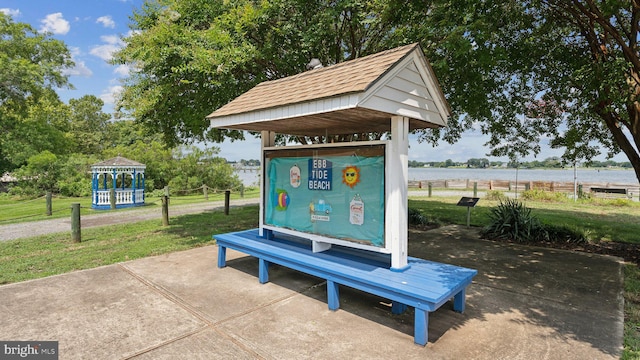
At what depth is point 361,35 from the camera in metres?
9.60

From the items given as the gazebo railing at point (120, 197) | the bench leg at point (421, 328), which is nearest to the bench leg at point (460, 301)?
the bench leg at point (421, 328)

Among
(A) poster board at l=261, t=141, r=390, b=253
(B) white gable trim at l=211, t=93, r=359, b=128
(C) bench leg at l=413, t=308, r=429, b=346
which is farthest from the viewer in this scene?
(A) poster board at l=261, t=141, r=390, b=253

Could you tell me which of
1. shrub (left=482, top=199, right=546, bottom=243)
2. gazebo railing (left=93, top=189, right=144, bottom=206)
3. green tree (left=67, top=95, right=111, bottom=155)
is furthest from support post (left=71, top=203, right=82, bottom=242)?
green tree (left=67, top=95, right=111, bottom=155)

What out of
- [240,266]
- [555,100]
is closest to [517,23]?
[555,100]

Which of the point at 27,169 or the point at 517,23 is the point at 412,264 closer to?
the point at 517,23

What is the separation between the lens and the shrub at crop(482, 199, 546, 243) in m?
8.23

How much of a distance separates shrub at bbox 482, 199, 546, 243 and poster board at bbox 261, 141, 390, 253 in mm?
5725

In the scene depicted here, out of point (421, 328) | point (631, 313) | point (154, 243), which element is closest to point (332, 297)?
point (421, 328)

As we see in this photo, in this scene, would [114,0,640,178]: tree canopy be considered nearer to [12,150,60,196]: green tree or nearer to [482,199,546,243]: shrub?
[482,199,546,243]: shrub

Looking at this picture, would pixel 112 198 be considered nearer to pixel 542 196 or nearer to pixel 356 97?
pixel 356 97

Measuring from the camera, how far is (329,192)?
4.98m

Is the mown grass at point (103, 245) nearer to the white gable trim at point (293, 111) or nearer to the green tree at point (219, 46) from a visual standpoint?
the green tree at point (219, 46)

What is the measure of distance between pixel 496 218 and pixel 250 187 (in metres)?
22.8

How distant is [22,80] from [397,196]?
29.8m
